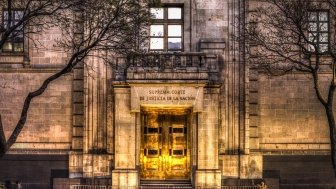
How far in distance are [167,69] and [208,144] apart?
396cm

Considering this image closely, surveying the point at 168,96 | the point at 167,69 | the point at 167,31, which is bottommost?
the point at 168,96

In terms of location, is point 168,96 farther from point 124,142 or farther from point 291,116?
point 291,116

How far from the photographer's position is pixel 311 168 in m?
26.4

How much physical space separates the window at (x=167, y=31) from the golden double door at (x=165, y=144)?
3338 millimetres

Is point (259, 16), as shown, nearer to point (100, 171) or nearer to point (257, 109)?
point (257, 109)

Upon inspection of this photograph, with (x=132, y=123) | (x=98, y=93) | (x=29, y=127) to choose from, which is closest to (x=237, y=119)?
(x=132, y=123)

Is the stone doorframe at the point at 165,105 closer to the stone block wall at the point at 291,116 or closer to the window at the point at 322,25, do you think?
the stone block wall at the point at 291,116

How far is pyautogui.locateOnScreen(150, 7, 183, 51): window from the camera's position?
26.8 metres

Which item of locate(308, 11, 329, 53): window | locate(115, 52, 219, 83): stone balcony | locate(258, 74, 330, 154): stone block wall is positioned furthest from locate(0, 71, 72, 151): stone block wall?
locate(308, 11, 329, 53): window

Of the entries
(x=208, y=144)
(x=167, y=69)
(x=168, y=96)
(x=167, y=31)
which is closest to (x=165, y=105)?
(x=168, y=96)

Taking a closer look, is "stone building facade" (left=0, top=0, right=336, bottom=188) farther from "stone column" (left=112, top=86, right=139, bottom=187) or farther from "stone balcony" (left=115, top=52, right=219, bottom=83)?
"stone column" (left=112, top=86, right=139, bottom=187)

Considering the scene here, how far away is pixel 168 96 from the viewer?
24.5m

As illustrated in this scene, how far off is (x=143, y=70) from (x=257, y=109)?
6.20 metres

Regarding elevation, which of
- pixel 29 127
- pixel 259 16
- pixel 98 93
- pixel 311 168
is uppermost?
pixel 259 16
